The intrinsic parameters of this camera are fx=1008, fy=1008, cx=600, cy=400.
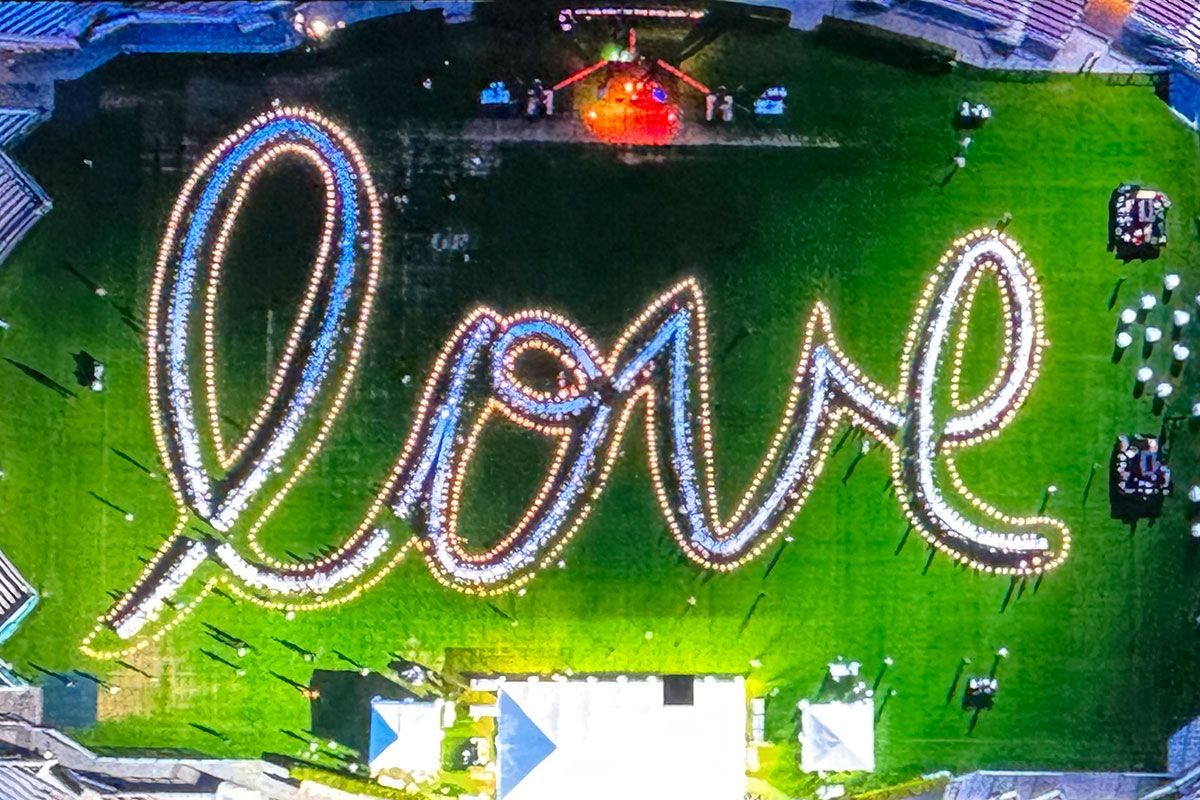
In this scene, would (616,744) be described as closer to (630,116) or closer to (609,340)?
(609,340)

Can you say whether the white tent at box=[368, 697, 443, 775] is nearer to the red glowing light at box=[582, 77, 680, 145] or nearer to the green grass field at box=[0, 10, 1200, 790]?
the green grass field at box=[0, 10, 1200, 790]

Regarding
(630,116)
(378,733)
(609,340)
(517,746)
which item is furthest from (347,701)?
(630,116)

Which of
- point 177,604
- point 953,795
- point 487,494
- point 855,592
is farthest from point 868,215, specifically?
point 177,604

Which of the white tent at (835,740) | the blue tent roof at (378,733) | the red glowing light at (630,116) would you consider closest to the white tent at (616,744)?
the white tent at (835,740)

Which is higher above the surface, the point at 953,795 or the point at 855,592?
the point at 855,592

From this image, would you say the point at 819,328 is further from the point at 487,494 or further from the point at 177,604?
the point at 177,604

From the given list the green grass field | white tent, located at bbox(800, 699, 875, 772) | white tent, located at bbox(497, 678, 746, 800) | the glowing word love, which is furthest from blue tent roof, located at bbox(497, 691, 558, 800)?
white tent, located at bbox(800, 699, 875, 772)

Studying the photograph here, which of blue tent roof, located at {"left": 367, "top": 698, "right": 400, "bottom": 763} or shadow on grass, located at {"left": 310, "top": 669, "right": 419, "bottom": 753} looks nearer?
blue tent roof, located at {"left": 367, "top": 698, "right": 400, "bottom": 763}
